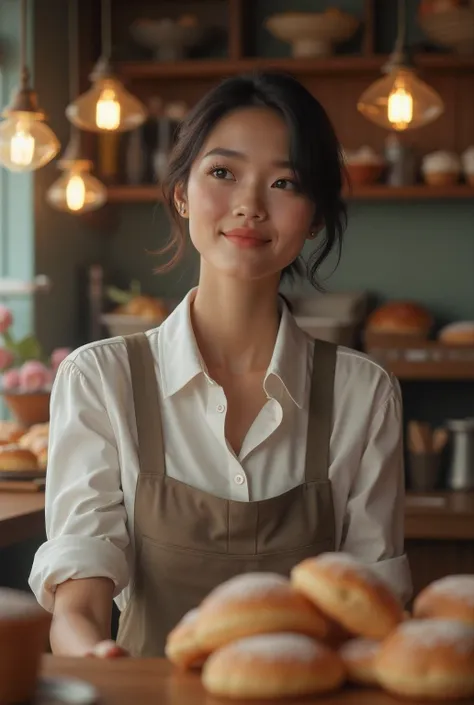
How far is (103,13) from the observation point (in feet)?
14.0

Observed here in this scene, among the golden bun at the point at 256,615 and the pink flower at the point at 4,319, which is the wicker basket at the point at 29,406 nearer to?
the pink flower at the point at 4,319

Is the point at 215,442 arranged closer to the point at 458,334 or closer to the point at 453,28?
the point at 458,334

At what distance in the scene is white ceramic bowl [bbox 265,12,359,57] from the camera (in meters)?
3.99

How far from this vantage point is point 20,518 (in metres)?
2.32

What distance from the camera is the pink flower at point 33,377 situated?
127 inches

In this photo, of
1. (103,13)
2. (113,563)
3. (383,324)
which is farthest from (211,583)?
(103,13)

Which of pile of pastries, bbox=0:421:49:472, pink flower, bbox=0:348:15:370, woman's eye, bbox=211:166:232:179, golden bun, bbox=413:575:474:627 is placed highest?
woman's eye, bbox=211:166:232:179

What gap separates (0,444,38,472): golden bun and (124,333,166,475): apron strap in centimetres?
115

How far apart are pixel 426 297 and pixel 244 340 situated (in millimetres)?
2659

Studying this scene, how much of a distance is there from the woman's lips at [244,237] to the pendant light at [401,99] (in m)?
1.43

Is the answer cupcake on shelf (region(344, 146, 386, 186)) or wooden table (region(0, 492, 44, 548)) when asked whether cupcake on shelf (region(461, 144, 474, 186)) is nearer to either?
cupcake on shelf (region(344, 146, 386, 186))

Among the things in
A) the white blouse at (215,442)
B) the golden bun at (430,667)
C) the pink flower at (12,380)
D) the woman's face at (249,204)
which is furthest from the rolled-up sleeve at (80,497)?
the pink flower at (12,380)

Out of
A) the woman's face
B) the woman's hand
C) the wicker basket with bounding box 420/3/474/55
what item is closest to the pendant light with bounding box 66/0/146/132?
the wicker basket with bounding box 420/3/474/55

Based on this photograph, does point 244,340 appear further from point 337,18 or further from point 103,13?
point 103,13
